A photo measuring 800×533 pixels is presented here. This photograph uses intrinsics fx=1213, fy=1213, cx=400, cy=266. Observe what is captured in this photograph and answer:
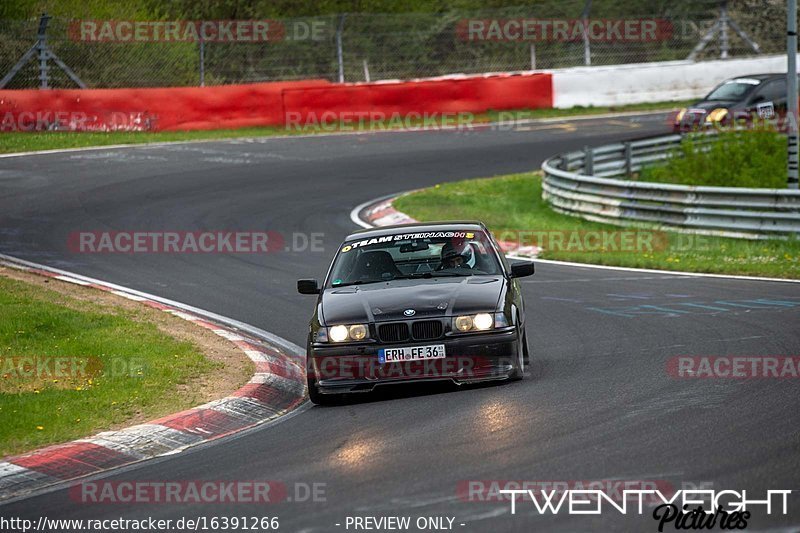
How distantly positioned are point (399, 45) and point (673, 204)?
673 inches

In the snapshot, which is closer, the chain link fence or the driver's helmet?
the driver's helmet

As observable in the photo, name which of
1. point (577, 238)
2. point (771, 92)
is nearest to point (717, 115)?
point (771, 92)

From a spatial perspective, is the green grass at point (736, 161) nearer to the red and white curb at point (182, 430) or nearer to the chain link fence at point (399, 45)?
the chain link fence at point (399, 45)

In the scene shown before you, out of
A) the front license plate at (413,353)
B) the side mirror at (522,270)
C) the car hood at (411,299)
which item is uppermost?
the side mirror at (522,270)

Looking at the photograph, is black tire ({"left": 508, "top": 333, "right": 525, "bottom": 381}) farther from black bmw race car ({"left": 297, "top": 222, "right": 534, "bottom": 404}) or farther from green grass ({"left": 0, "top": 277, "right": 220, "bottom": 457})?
green grass ({"left": 0, "top": 277, "right": 220, "bottom": 457})

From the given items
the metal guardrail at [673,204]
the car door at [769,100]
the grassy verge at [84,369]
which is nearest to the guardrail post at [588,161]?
the metal guardrail at [673,204]

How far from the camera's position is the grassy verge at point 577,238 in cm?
1688

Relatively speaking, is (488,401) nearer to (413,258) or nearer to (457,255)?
(457,255)

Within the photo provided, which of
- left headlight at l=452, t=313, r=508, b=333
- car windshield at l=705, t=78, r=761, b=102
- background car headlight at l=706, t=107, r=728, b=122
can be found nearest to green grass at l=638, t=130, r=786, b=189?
background car headlight at l=706, t=107, r=728, b=122

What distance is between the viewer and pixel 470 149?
98.0 feet

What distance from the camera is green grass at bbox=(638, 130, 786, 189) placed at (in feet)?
76.2

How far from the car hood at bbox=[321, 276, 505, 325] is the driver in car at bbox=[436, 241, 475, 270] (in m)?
0.33

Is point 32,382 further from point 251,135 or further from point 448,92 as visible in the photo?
point 448,92

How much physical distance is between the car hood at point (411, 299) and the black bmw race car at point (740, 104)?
755 inches
